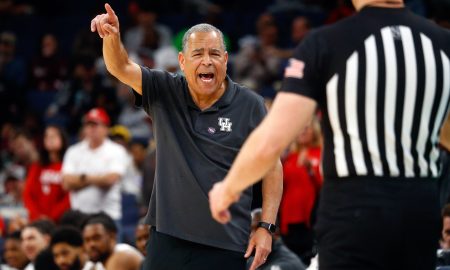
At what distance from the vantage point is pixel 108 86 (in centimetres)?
1323

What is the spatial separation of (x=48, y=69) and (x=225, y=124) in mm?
9570

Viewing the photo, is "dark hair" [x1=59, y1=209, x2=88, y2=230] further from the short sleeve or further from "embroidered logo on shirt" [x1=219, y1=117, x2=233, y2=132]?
the short sleeve

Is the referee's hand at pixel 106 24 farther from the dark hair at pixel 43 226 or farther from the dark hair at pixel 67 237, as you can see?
the dark hair at pixel 43 226

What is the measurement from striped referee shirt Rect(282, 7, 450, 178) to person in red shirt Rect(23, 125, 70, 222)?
25.1 ft

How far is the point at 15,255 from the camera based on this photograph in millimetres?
10125

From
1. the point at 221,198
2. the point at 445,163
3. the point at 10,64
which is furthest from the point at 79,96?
the point at 221,198

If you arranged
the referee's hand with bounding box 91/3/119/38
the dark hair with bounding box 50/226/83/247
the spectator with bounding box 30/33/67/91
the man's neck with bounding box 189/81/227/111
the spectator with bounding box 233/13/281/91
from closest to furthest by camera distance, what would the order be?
1. the referee's hand with bounding box 91/3/119/38
2. the man's neck with bounding box 189/81/227/111
3. the dark hair with bounding box 50/226/83/247
4. the spectator with bounding box 233/13/281/91
5. the spectator with bounding box 30/33/67/91

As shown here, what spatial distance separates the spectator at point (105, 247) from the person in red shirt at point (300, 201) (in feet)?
4.83

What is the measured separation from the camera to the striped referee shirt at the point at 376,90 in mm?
3551

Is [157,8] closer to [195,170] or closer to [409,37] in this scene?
[195,170]

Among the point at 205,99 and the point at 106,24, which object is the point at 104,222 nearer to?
the point at 205,99

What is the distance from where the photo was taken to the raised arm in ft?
16.2

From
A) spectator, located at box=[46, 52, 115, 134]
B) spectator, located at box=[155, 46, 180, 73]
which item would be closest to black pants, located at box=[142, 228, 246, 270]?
spectator, located at box=[155, 46, 180, 73]

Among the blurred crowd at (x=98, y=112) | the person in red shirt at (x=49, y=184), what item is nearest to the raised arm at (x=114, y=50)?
the blurred crowd at (x=98, y=112)
